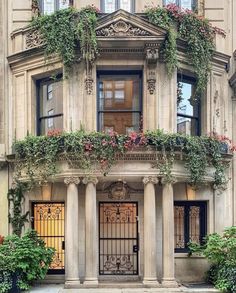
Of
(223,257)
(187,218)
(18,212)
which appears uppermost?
(18,212)

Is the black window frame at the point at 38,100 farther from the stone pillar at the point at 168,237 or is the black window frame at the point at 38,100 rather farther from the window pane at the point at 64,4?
the stone pillar at the point at 168,237

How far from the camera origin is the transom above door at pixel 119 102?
15.3 m

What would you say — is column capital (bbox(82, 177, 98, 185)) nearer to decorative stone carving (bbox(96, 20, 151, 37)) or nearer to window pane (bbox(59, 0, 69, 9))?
decorative stone carving (bbox(96, 20, 151, 37))

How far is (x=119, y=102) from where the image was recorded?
15469 mm

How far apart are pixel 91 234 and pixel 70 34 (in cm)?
585

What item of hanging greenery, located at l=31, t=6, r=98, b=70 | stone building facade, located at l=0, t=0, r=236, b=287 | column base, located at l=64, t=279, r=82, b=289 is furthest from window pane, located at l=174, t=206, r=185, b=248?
hanging greenery, located at l=31, t=6, r=98, b=70

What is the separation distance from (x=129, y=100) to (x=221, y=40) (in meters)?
3.68

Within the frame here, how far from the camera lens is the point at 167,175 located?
46.8ft

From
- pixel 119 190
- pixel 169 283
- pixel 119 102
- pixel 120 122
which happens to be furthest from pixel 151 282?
pixel 119 102

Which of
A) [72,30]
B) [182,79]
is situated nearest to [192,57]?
[182,79]

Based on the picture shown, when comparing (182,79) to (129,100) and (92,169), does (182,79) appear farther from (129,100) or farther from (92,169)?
(92,169)

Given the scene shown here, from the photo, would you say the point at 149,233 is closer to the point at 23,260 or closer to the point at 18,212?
the point at 23,260

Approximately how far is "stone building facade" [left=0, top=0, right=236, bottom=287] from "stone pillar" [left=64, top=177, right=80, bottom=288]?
3cm

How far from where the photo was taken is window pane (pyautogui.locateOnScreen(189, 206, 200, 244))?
15.9 metres
